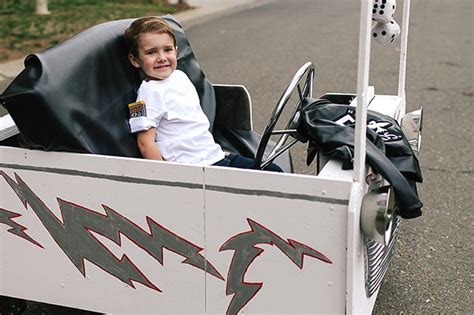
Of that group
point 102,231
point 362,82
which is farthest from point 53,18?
point 362,82

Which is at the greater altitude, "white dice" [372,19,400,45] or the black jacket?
"white dice" [372,19,400,45]

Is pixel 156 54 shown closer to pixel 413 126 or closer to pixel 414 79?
pixel 413 126

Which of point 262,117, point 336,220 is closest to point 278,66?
point 262,117

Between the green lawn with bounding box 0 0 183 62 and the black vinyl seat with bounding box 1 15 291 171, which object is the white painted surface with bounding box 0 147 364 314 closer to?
the black vinyl seat with bounding box 1 15 291 171

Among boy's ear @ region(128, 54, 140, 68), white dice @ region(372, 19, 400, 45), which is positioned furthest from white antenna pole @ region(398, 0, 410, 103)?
boy's ear @ region(128, 54, 140, 68)

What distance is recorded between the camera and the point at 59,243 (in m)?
2.49

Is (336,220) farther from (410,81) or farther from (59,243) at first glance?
(410,81)

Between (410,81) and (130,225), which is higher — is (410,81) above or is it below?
below

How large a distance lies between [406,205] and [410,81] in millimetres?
5329

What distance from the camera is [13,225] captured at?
2.56m

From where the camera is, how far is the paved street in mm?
3305

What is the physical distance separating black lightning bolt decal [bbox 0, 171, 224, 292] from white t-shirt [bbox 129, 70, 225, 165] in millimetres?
444

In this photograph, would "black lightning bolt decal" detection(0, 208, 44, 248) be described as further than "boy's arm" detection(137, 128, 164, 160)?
No

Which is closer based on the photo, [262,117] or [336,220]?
[336,220]
